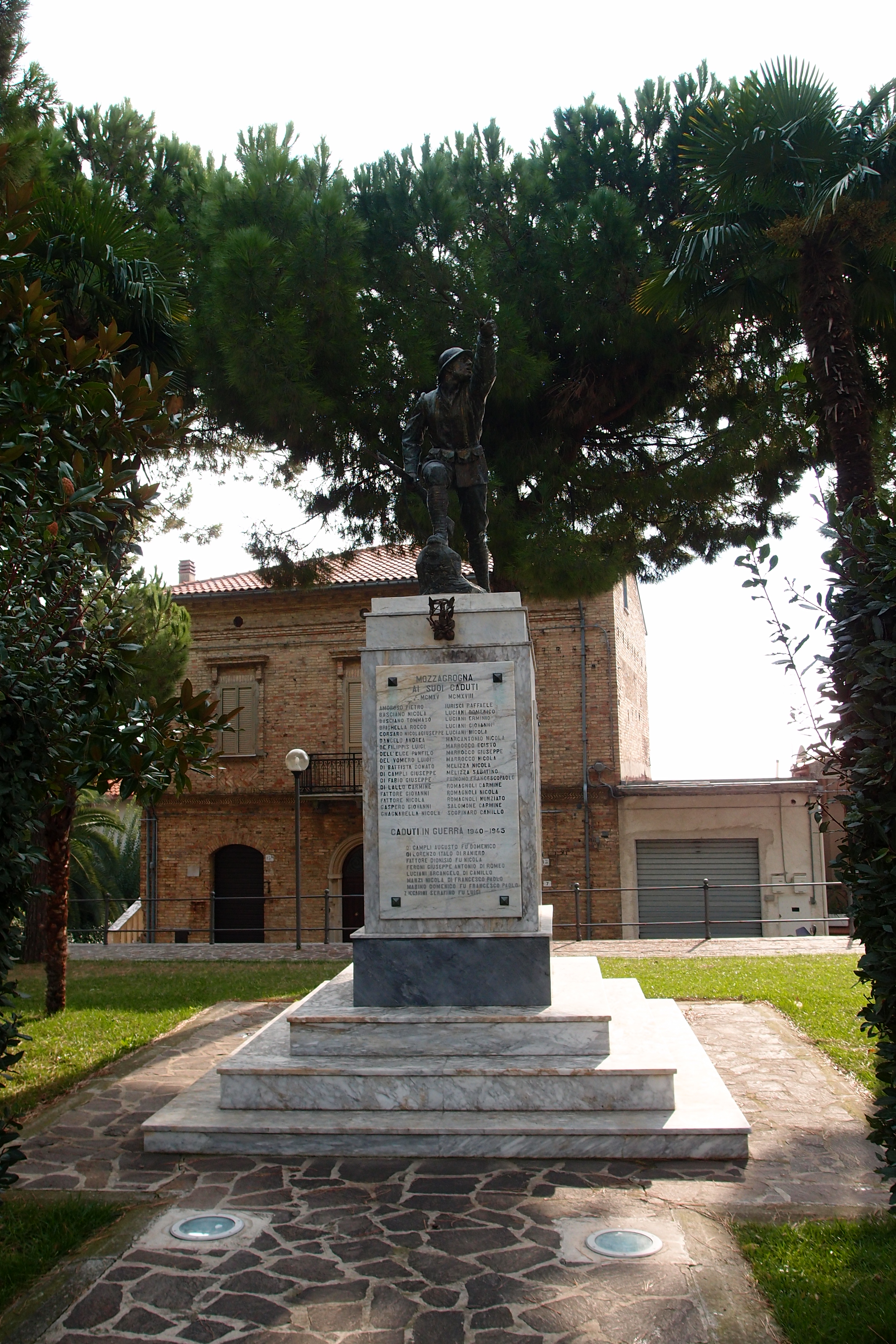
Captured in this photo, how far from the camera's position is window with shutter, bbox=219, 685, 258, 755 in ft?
72.0

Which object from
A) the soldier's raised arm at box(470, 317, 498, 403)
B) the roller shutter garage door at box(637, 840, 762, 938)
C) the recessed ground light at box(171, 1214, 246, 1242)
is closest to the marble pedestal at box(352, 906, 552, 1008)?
the recessed ground light at box(171, 1214, 246, 1242)

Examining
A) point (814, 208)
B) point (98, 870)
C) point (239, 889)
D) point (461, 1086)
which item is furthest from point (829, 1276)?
point (98, 870)

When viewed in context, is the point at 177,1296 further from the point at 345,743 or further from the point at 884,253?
the point at 345,743

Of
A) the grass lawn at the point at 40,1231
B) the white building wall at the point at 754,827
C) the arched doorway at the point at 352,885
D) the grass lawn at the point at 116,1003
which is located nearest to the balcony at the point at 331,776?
the arched doorway at the point at 352,885

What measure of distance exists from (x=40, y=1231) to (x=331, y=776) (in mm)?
16910

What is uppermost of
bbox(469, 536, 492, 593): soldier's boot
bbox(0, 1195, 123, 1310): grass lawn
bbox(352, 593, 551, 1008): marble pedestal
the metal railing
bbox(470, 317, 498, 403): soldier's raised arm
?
bbox(470, 317, 498, 403): soldier's raised arm

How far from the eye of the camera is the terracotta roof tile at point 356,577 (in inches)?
833

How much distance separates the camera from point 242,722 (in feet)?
73.0

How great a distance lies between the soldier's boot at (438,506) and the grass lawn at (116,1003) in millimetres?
3755

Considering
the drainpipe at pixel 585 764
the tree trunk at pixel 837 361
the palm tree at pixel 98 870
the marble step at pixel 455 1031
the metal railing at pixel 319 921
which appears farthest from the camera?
the palm tree at pixel 98 870

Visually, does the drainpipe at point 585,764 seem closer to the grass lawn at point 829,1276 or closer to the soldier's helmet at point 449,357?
the soldier's helmet at point 449,357

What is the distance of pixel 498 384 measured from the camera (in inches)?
494

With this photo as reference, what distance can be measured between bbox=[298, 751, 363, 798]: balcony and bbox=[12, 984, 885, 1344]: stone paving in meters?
14.8

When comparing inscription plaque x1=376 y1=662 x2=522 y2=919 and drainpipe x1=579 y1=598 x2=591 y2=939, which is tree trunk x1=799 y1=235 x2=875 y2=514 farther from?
drainpipe x1=579 y1=598 x2=591 y2=939
